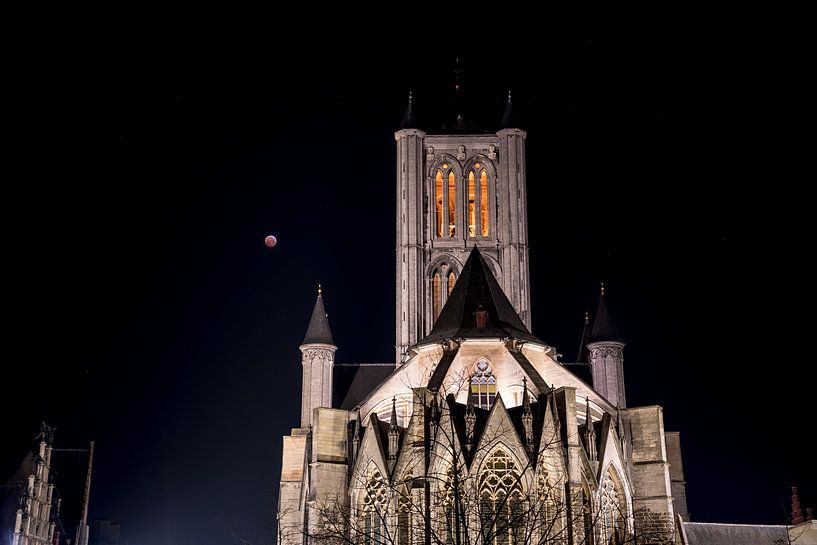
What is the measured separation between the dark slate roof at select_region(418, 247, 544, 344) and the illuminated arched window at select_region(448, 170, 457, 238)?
1454cm

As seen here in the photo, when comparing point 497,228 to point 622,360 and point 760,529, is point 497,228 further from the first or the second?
point 760,529

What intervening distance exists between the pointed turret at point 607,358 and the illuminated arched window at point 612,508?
589 inches

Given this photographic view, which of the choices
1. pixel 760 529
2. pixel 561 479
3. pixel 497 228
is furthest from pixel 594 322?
pixel 561 479

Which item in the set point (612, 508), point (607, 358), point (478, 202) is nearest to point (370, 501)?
point (612, 508)

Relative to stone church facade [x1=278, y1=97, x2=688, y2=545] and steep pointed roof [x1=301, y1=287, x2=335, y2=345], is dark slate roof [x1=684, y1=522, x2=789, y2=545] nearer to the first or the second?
stone church facade [x1=278, y1=97, x2=688, y2=545]

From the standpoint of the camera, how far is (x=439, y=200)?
6456 centimetres

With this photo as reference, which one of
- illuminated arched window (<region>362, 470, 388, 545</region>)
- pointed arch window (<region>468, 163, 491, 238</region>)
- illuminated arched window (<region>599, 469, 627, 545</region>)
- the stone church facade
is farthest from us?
pointed arch window (<region>468, 163, 491, 238</region>)

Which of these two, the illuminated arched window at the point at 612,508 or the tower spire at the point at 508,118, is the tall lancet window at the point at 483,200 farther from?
the illuminated arched window at the point at 612,508

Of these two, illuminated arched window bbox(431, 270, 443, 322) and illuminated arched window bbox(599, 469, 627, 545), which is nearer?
illuminated arched window bbox(599, 469, 627, 545)

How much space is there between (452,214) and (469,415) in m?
27.3

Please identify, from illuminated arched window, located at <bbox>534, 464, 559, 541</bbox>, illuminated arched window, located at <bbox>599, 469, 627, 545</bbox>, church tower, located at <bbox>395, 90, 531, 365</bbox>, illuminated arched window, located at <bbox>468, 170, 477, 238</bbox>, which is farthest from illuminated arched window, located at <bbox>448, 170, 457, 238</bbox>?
illuminated arched window, located at <bbox>534, 464, 559, 541</bbox>

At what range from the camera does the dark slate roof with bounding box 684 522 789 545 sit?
1709 inches

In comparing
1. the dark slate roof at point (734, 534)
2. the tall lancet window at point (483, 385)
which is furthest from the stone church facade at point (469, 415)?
the dark slate roof at point (734, 534)

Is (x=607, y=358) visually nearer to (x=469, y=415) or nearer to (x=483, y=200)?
(x=483, y=200)
